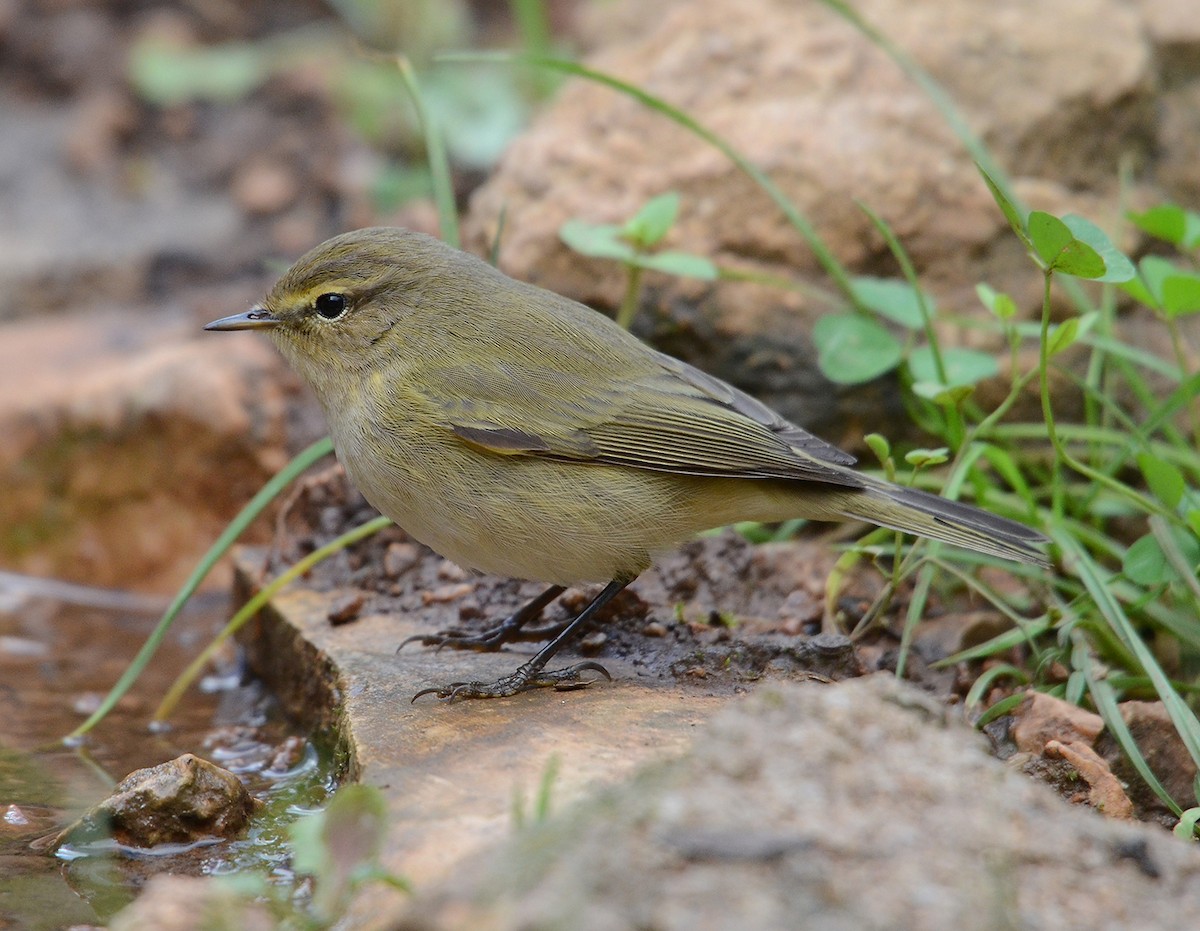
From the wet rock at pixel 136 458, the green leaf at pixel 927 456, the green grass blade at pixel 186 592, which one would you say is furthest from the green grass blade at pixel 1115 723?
the wet rock at pixel 136 458

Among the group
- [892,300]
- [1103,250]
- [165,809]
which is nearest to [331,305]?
[165,809]

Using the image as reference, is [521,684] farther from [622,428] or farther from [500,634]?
[622,428]

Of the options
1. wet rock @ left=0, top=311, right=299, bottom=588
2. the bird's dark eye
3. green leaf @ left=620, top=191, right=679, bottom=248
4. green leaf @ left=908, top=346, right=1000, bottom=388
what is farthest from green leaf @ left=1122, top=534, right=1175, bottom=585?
wet rock @ left=0, top=311, right=299, bottom=588

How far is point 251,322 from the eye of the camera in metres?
4.29

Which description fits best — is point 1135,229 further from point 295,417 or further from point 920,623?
point 295,417

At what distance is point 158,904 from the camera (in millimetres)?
2250

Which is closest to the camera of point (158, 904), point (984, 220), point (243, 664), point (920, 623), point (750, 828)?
point (750, 828)

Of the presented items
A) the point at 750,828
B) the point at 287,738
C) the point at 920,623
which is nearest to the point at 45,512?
the point at 287,738

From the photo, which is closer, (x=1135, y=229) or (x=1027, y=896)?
(x=1027, y=896)

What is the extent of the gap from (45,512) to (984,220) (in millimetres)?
4332

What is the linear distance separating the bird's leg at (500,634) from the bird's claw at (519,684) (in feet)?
1.09

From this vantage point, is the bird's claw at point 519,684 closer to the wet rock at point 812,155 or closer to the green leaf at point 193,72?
the wet rock at point 812,155

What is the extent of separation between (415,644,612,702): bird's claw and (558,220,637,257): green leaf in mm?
1506

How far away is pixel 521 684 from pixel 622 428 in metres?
0.83
